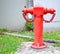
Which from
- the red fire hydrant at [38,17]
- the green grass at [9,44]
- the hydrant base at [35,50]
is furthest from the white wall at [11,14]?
the red fire hydrant at [38,17]

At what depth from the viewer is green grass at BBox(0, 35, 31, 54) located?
7.01 m

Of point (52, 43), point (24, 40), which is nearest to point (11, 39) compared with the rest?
point (24, 40)

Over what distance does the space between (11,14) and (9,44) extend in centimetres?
348

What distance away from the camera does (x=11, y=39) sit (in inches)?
338

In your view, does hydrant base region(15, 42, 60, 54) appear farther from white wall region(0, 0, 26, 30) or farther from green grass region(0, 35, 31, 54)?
white wall region(0, 0, 26, 30)

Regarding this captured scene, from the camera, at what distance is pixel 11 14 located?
36.5 ft

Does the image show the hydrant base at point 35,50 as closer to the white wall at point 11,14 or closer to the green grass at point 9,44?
the green grass at point 9,44

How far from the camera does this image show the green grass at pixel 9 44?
23.0 ft

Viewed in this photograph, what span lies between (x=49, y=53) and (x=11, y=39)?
2228 mm

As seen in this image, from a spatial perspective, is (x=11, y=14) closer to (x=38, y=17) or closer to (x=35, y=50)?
(x=38, y=17)

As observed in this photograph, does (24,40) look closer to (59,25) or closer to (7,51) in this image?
(7,51)

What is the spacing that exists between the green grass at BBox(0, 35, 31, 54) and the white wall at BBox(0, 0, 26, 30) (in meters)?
1.95

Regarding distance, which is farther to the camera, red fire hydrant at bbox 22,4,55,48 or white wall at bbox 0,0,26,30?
white wall at bbox 0,0,26,30

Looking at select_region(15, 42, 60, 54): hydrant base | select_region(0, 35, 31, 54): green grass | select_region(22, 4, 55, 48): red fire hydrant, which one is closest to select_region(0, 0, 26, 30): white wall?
select_region(0, 35, 31, 54): green grass
